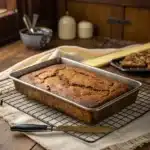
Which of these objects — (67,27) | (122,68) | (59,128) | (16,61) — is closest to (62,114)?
(59,128)

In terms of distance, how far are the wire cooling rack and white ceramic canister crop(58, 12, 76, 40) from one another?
25.1 inches

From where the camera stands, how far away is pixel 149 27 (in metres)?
1.64

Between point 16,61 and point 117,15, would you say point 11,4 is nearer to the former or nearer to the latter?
point 16,61

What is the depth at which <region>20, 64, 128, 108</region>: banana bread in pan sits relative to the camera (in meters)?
0.95

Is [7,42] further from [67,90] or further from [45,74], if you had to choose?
[67,90]

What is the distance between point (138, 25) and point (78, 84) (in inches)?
28.3

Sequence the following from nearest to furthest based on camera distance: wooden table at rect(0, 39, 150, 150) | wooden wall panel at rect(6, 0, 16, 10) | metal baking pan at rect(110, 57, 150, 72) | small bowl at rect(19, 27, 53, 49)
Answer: wooden table at rect(0, 39, 150, 150) → metal baking pan at rect(110, 57, 150, 72) → small bowl at rect(19, 27, 53, 49) → wooden wall panel at rect(6, 0, 16, 10)

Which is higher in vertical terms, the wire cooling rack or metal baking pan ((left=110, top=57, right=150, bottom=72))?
metal baking pan ((left=110, top=57, right=150, bottom=72))

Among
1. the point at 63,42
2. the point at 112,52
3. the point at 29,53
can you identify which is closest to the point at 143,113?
the point at 112,52

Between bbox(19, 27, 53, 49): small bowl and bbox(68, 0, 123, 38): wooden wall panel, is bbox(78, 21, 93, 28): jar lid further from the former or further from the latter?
bbox(19, 27, 53, 49): small bowl

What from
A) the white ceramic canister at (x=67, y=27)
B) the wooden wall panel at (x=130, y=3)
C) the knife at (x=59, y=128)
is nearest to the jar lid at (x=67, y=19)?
the white ceramic canister at (x=67, y=27)

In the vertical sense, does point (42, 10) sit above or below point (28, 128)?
above

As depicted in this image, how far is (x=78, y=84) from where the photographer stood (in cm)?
103

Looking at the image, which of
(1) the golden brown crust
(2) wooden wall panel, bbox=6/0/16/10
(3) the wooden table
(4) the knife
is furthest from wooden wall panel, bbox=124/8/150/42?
(4) the knife
